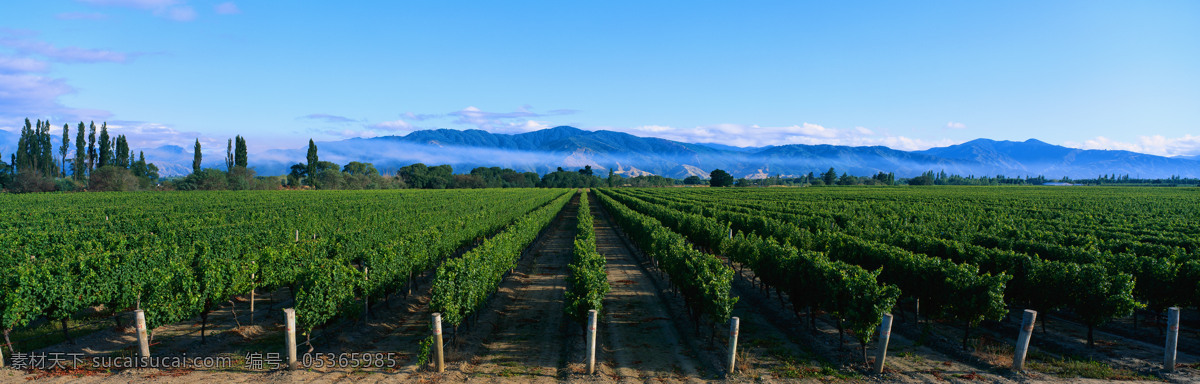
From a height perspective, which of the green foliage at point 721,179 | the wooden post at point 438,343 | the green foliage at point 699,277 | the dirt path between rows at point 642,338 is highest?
the green foliage at point 721,179

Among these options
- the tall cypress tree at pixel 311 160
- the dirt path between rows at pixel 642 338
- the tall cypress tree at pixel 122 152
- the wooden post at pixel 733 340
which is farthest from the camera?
the tall cypress tree at pixel 311 160

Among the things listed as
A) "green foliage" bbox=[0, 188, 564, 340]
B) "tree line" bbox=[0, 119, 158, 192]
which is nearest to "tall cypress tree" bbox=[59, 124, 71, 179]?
"tree line" bbox=[0, 119, 158, 192]

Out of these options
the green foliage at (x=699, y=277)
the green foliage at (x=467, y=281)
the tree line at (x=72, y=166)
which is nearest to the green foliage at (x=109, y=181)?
the tree line at (x=72, y=166)

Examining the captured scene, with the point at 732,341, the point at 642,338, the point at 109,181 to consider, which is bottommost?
the point at 642,338

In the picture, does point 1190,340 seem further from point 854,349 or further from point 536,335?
point 536,335

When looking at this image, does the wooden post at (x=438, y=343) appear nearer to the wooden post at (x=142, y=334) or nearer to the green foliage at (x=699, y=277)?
the wooden post at (x=142, y=334)

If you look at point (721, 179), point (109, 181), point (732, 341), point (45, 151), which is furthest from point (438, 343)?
point (721, 179)

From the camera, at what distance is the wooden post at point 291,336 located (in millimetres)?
9938

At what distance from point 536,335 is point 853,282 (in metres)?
8.31

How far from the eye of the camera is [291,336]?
10.1m

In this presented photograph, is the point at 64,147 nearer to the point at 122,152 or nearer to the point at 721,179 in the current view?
the point at 122,152

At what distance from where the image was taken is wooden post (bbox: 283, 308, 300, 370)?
32.6ft

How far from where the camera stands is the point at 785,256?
15359mm

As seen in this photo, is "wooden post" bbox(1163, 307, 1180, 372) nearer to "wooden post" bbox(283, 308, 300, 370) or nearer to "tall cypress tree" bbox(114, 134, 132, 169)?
"wooden post" bbox(283, 308, 300, 370)
